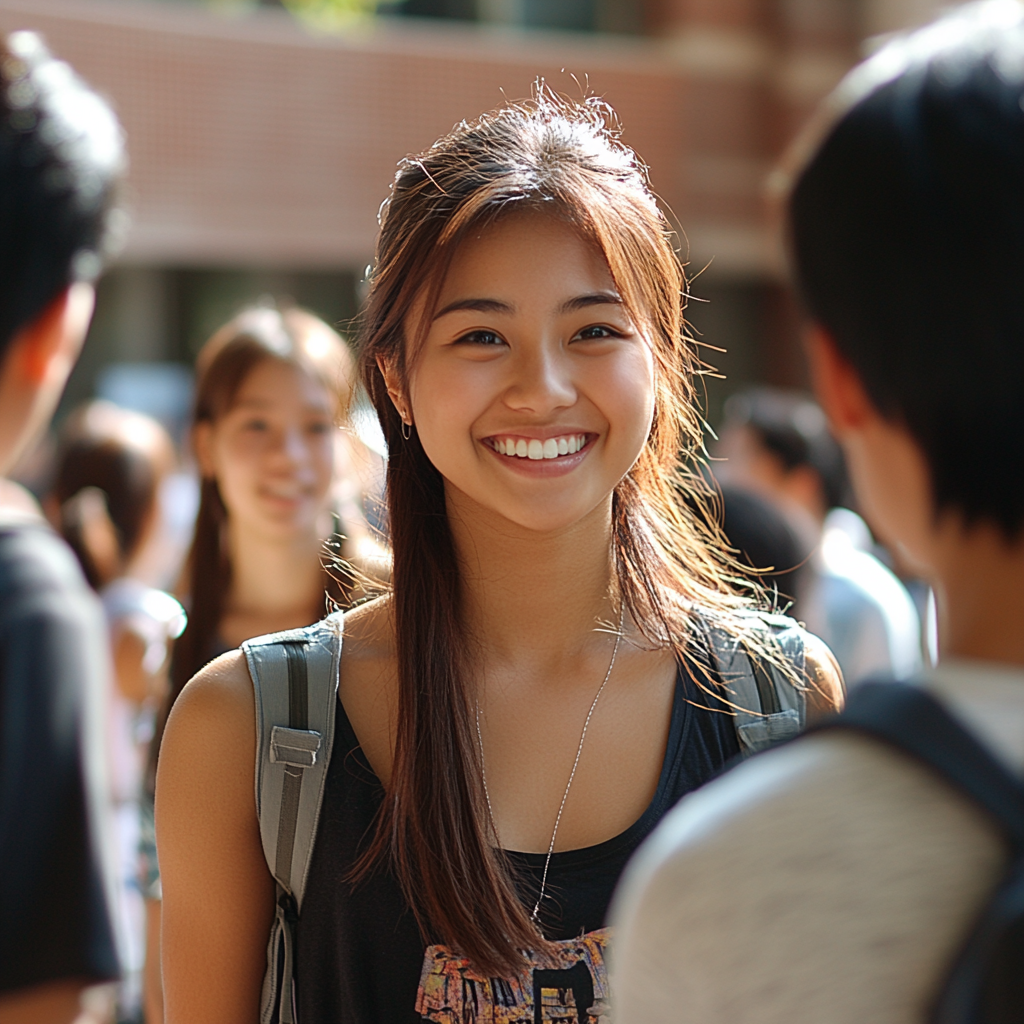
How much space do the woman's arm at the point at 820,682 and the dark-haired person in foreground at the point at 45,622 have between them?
959 mm

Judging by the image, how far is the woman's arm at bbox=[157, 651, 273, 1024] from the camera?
1552 mm

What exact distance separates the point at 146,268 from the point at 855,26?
7.75m

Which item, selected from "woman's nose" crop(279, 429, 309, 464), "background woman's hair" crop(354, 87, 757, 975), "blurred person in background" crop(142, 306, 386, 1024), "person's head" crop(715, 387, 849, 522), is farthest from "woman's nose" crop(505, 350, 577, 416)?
"person's head" crop(715, 387, 849, 522)

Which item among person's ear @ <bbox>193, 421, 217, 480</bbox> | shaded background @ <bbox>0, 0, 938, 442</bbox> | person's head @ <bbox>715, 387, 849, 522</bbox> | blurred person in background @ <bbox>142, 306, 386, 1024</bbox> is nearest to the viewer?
blurred person in background @ <bbox>142, 306, 386, 1024</bbox>

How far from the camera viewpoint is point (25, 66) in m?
1.18

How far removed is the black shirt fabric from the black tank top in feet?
1.30

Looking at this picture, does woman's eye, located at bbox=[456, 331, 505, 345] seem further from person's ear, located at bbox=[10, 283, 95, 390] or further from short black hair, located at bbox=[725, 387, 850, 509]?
short black hair, located at bbox=[725, 387, 850, 509]

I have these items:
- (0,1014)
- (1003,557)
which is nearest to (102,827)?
(0,1014)

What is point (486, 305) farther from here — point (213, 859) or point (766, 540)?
point (766, 540)

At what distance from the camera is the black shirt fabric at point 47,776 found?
3.57ft

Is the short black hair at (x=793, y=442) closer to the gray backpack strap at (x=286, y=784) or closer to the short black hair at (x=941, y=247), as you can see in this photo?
the gray backpack strap at (x=286, y=784)

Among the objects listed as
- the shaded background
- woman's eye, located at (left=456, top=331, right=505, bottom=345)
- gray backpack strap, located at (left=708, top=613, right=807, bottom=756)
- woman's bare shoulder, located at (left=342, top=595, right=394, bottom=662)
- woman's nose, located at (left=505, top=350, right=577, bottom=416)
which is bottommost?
gray backpack strap, located at (left=708, top=613, right=807, bottom=756)

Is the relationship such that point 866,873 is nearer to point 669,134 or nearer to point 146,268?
point 146,268

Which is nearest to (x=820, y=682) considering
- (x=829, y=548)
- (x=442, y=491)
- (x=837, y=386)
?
(x=442, y=491)
